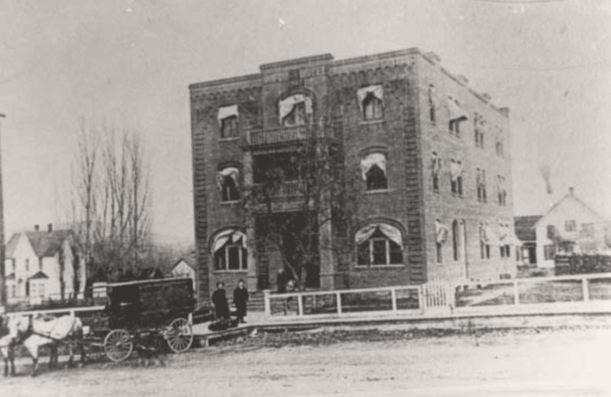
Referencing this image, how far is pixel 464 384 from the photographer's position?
14.4ft

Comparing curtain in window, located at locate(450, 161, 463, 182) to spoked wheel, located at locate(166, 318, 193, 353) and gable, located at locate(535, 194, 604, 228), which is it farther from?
spoked wheel, located at locate(166, 318, 193, 353)

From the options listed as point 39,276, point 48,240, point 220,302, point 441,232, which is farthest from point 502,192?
point 39,276

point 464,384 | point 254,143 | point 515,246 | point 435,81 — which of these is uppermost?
point 435,81

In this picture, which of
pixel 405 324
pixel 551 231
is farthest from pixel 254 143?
pixel 551 231

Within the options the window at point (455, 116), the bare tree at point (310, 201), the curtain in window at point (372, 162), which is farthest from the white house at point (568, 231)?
the bare tree at point (310, 201)

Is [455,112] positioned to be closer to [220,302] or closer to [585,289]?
[585,289]

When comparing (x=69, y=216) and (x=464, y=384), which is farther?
(x=69, y=216)

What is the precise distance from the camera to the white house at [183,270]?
15.6ft

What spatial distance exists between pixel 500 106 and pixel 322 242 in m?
1.52

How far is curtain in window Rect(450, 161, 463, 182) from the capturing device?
4645mm

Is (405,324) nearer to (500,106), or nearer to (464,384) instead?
(464,384)

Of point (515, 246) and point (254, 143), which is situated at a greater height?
point (254, 143)

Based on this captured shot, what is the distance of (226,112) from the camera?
15.7ft

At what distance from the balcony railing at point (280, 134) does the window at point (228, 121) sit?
0.18 m
